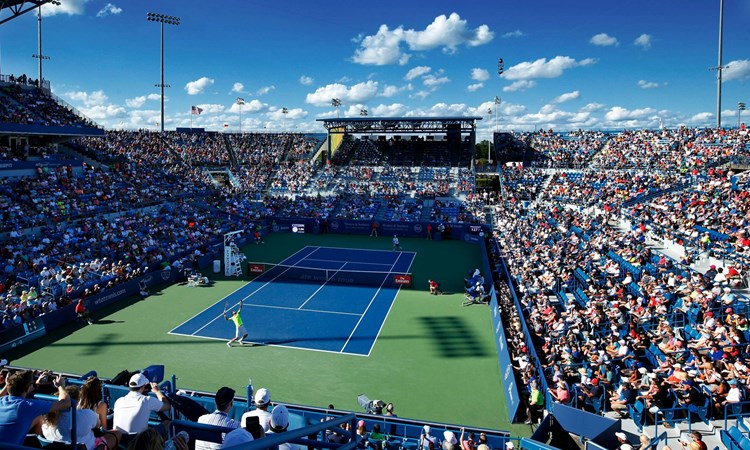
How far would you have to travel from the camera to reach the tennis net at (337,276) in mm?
27766

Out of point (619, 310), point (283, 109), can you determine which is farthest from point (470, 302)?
point (283, 109)

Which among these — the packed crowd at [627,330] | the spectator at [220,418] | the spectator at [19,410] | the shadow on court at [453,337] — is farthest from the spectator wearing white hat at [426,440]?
the shadow on court at [453,337]

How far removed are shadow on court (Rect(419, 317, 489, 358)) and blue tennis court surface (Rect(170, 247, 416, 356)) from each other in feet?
6.99

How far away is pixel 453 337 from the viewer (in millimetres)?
19766

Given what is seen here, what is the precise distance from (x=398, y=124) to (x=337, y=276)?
116 ft

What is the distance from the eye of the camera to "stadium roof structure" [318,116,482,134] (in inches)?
2269

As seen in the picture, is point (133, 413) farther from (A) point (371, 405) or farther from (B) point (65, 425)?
(A) point (371, 405)

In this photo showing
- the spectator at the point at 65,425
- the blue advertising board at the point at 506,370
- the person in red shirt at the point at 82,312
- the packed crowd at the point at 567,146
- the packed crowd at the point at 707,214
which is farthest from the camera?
the packed crowd at the point at 567,146

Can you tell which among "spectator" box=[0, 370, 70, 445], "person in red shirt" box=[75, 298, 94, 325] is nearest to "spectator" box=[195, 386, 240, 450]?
"spectator" box=[0, 370, 70, 445]

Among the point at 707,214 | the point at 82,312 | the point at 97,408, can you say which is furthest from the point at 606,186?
the point at 97,408

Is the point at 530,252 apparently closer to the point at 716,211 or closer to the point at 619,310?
the point at 716,211

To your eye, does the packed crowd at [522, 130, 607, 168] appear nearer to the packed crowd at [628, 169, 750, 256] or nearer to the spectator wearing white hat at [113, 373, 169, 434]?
the packed crowd at [628, 169, 750, 256]

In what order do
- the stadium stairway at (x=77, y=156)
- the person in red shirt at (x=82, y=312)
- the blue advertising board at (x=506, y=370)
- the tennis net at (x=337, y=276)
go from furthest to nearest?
the stadium stairway at (x=77, y=156), the tennis net at (x=337, y=276), the person in red shirt at (x=82, y=312), the blue advertising board at (x=506, y=370)

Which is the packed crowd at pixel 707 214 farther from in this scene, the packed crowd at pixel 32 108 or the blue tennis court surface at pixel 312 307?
the packed crowd at pixel 32 108
